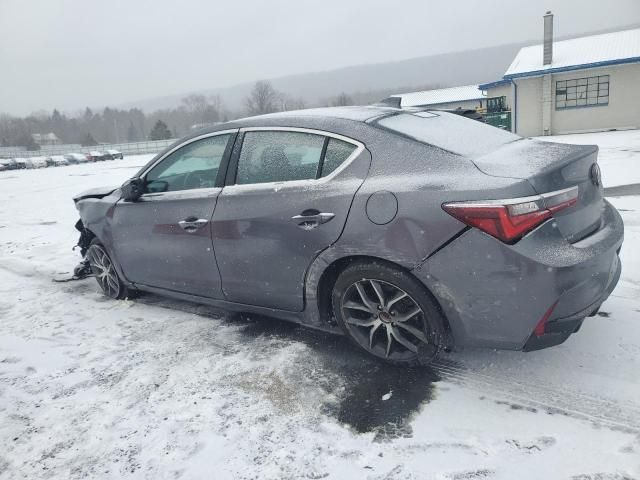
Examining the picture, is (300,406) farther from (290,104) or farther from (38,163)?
(290,104)

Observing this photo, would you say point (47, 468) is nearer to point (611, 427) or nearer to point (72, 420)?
point (72, 420)

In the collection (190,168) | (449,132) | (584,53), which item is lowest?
(190,168)

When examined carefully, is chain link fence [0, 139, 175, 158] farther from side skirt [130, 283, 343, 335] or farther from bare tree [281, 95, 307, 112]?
side skirt [130, 283, 343, 335]

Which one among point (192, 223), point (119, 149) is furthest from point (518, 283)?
point (119, 149)

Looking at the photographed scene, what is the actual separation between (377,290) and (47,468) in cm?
193

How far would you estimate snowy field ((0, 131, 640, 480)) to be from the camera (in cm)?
218

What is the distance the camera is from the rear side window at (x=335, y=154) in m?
2.86

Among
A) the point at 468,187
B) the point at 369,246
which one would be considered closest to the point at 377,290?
the point at 369,246

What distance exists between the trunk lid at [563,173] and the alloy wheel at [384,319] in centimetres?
87

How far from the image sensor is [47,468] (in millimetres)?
2312

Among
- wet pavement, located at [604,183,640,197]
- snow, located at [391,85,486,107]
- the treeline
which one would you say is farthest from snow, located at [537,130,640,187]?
the treeline

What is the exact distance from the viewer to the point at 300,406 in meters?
2.64

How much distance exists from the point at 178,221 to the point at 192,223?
0.18m

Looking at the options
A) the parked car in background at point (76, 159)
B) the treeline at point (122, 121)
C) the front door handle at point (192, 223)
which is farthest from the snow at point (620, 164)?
the treeline at point (122, 121)
